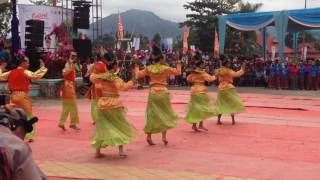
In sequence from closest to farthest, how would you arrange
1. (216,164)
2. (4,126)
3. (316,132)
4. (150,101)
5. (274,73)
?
(4,126) → (216,164) → (150,101) → (316,132) → (274,73)

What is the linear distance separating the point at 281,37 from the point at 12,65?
1675 cm

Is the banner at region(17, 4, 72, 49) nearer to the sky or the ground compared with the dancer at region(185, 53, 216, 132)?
nearer to the sky

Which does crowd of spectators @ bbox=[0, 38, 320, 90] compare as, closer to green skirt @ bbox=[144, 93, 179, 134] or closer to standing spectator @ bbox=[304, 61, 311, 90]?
standing spectator @ bbox=[304, 61, 311, 90]

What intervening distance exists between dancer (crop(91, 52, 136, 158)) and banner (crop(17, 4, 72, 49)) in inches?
625

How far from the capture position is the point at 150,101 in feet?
29.2

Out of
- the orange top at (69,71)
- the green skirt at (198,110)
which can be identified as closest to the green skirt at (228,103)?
the green skirt at (198,110)

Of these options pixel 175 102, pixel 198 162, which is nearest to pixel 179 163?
pixel 198 162

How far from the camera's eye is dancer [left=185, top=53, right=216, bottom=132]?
1044 cm

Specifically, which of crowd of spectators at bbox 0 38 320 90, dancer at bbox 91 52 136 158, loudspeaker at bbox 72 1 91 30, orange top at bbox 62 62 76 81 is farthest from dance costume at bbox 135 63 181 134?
loudspeaker at bbox 72 1 91 30

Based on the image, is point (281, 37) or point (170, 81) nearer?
point (281, 37)

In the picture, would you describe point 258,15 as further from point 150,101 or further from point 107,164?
point 107,164

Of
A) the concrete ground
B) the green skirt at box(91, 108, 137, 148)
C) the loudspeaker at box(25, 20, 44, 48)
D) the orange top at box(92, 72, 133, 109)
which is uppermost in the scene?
the loudspeaker at box(25, 20, 44, 48)

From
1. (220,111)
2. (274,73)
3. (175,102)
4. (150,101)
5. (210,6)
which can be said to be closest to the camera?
(150,101)

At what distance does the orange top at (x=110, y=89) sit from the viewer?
8008 mm
